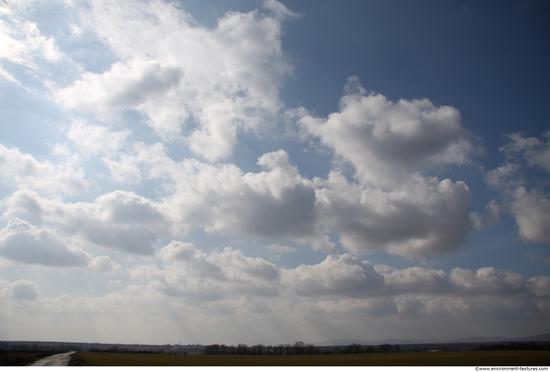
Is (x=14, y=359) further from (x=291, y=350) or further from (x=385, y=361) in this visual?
(x=291, y=350)

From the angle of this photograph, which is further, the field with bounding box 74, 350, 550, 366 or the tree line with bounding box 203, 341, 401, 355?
the tree line with bounding box 203, 341, 401, 355

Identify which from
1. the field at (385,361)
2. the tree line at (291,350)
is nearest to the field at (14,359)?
the field at (385,361)

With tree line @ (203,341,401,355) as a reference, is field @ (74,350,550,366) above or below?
above

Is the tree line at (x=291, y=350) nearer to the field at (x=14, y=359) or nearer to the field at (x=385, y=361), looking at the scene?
the field at (x=385, y=361)

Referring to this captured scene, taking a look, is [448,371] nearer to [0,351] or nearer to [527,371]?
[527,371]

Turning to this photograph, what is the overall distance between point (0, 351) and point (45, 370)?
8.30 meters

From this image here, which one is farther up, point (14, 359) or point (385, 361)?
point (14, 359)

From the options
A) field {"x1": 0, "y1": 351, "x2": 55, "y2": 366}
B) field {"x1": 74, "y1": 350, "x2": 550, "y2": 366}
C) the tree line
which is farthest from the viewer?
the tree line

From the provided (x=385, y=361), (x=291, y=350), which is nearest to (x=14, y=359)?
(x=385, y=361)

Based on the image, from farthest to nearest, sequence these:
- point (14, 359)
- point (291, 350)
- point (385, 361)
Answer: point (291, 350)
point (385, 361)
point (14, 359)

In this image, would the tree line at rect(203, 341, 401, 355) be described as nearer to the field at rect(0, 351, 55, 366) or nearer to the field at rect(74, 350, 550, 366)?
the field at rect(74, 350, 550, 366)

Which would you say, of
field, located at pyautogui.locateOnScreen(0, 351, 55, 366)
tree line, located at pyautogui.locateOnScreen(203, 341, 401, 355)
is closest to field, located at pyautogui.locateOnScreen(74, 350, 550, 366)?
field, located at pyautogui.locateOnScreen(0, 351, 55, 366)

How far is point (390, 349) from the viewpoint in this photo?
182 metres

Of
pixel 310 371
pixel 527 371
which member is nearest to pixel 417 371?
pixel 527 371
